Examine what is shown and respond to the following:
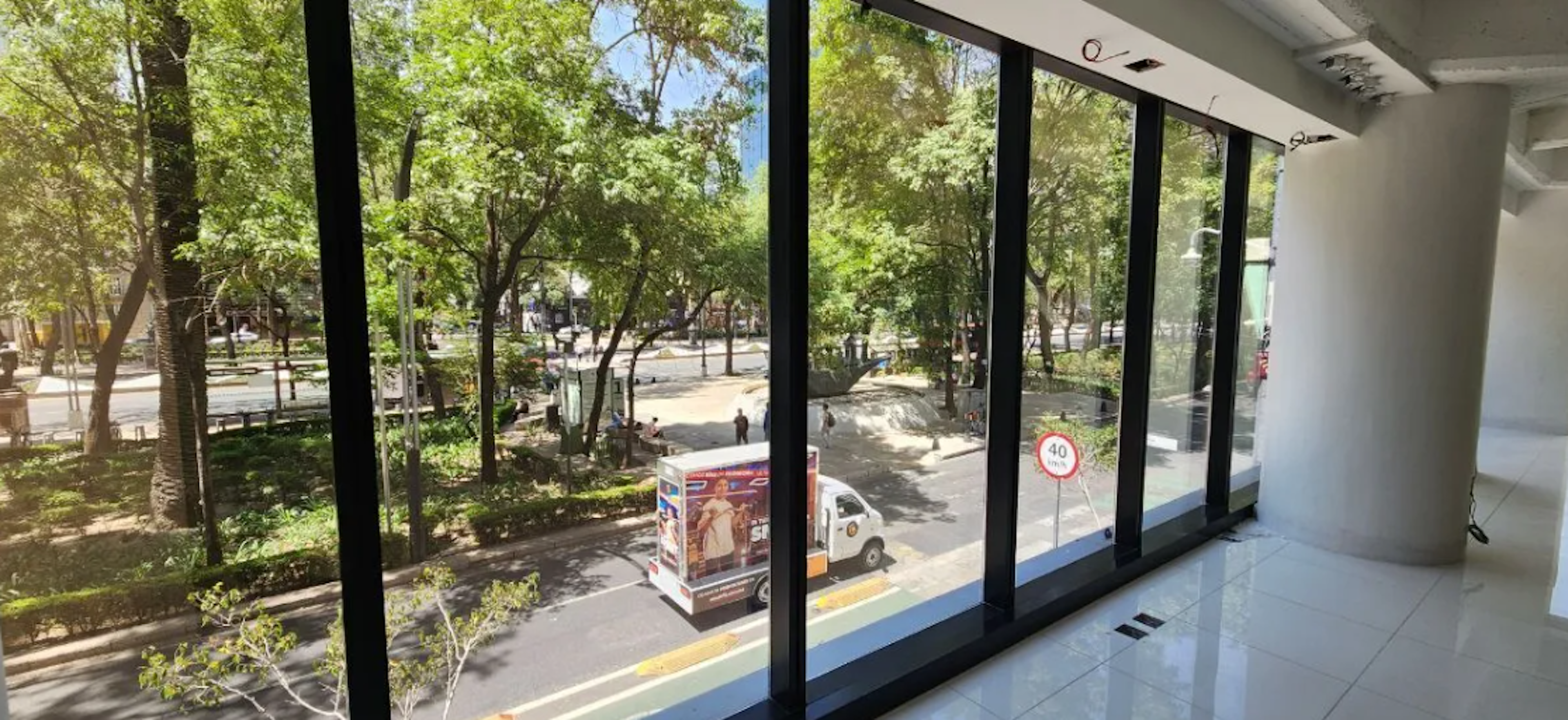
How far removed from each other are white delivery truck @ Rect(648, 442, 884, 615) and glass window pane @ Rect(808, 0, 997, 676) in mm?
36

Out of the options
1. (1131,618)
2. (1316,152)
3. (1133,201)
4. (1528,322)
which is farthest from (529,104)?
(1528,322)

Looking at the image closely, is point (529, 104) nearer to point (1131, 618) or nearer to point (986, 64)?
point (986, 64)

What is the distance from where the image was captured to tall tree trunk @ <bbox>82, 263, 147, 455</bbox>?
6.86 ft

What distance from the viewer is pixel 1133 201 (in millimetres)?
3289

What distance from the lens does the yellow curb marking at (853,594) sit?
2.79m

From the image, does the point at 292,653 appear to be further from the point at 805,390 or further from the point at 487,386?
the point at 805,390

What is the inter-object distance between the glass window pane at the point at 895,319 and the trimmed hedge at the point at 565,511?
889 mm

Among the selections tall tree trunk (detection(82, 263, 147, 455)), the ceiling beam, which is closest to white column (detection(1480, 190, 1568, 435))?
the ceiling beam

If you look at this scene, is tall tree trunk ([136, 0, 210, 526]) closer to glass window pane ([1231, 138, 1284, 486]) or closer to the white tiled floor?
the white tiled floor

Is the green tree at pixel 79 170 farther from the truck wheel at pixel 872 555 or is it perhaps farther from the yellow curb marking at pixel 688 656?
the truck wheel at pixel 872 555

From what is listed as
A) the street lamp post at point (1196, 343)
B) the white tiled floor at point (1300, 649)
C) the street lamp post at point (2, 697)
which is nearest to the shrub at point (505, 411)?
the street lamp post at point (2, 697)

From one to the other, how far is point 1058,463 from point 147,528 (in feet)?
12.9

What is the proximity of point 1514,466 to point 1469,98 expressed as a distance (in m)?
4.36

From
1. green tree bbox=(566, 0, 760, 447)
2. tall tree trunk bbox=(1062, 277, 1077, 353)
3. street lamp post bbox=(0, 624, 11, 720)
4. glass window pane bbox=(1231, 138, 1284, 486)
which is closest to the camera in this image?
street lamp post bbox=(0, 624, 11, 720)
